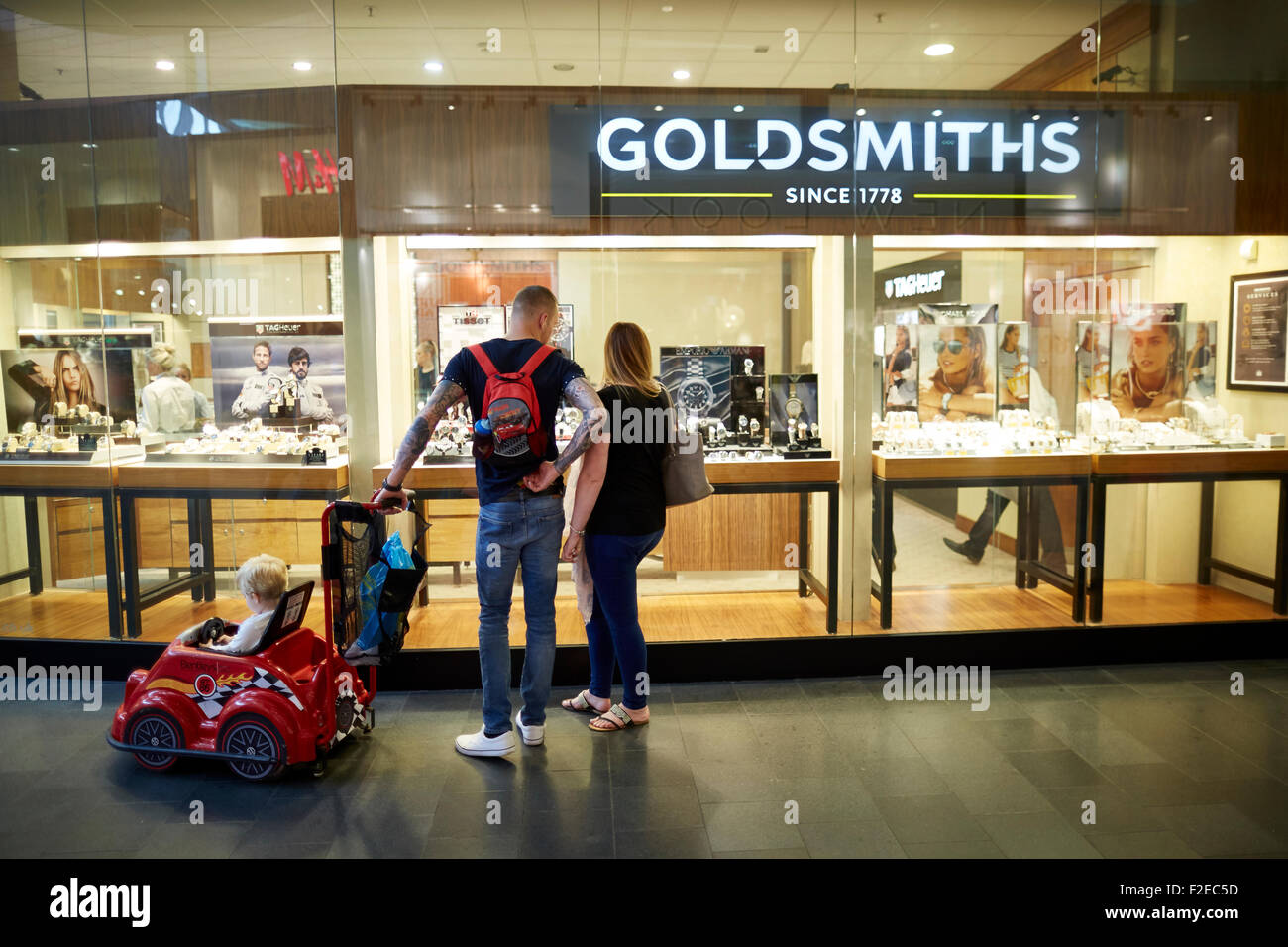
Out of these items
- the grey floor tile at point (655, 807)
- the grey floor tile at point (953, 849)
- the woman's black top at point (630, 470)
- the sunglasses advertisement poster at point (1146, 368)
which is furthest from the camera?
the sunglasses advertisement poster at point (1146, 368)

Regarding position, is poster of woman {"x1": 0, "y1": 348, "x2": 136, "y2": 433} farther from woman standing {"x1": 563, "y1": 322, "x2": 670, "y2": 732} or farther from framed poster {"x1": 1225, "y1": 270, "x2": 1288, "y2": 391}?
framed poster {"x1": 1225, "y1": 270, "x2": 1288, "y2": 391}

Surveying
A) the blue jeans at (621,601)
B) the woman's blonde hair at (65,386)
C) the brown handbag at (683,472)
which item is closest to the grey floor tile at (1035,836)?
the blue jeans at (621,601)

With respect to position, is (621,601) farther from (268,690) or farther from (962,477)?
(962,477)

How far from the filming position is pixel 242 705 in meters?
3.53

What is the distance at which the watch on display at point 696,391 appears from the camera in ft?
17.0

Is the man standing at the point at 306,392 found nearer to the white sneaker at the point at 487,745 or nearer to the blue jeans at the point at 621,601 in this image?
the blue jeans at the point at 621,601

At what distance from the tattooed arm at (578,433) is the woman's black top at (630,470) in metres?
0.20

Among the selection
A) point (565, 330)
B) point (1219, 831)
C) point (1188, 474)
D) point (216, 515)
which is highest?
point (565, 330)

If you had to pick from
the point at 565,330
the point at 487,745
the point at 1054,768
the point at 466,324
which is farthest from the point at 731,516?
the point at 1054,768

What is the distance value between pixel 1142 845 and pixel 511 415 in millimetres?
2695

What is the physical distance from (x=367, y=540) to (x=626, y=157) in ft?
7.68

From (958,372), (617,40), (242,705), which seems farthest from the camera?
(617,40)

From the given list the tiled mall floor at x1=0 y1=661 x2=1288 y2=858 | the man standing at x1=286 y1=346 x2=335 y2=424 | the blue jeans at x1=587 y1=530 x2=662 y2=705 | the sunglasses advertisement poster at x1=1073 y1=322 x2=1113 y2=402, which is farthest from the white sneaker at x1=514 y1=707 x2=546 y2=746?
the sunglasses advertisement poster at x1=1073 y1=322 x2=1113 y2=402
